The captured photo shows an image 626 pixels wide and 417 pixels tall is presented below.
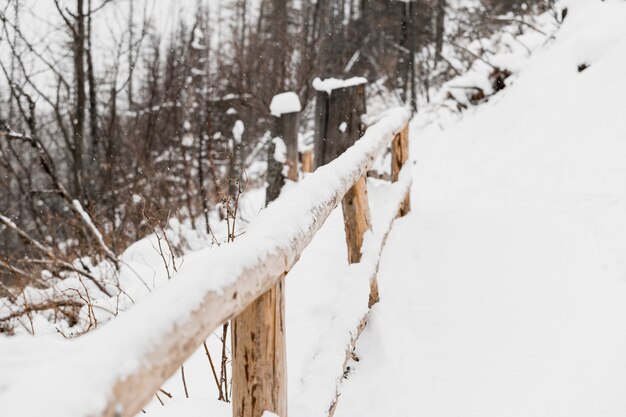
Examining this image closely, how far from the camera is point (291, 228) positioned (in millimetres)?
1447

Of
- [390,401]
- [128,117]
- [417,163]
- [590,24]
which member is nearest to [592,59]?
[590,24]

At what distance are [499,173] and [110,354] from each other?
5.15m

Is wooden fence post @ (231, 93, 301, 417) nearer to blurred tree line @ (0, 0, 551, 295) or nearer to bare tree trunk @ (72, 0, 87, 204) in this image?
blurred tree line @ (0, 0, 551, 295)

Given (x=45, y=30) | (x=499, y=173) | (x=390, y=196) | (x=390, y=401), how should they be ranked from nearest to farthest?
1. (x=390, y=401)
2. (x=390, y=196)
3. (x=499, y=173)
4. (x=45, y=30)

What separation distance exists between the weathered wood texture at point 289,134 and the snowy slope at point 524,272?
177 centimetres

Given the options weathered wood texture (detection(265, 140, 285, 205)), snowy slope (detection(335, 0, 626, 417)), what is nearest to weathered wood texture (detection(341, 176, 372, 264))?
snowy slope (detection(335, 0, 626, 417))

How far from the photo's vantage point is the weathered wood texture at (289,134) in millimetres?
6402

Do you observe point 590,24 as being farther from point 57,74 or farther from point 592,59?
point 57,74

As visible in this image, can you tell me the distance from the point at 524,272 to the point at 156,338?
3.13 m

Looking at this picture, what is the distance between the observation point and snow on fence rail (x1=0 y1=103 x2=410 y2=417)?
61cm

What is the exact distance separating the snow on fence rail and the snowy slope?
125 cm

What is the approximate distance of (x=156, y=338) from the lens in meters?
0.77

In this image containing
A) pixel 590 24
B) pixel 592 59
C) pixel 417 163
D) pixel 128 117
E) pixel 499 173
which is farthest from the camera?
pixel 128 117

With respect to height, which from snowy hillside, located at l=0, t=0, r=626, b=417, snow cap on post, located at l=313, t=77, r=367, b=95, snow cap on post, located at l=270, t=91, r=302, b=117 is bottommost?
snowy hillside, located at l=0, t=0, r=626, b=417
